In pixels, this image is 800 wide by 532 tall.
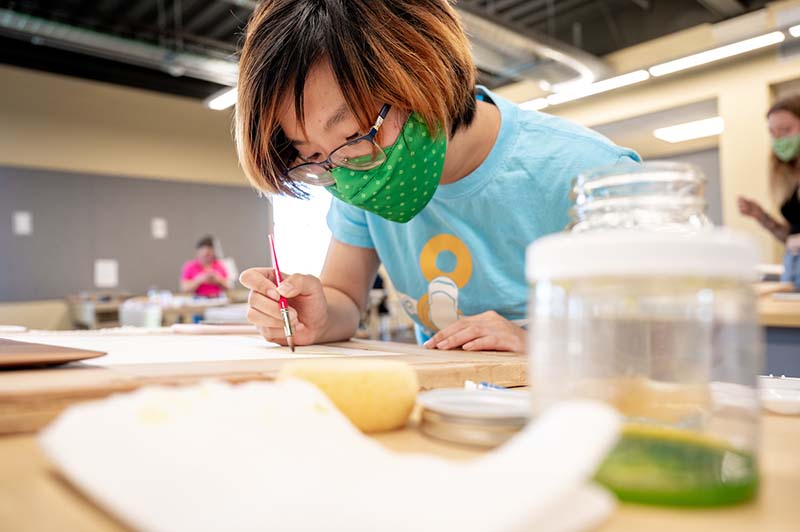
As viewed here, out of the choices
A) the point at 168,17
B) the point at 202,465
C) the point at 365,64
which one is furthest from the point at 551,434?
the point at 168,17

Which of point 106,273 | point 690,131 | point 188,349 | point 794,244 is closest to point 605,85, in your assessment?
point 690,131

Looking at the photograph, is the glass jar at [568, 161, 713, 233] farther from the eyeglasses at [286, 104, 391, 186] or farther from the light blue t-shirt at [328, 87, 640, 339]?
the light blue t-shirt at [328, 87, 640, 339]

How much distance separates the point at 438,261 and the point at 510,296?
20 centimetres

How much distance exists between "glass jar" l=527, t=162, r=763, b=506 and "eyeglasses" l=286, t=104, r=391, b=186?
0.65 metres

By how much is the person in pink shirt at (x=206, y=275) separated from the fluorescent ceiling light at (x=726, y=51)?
5.09m

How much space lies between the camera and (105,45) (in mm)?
5332

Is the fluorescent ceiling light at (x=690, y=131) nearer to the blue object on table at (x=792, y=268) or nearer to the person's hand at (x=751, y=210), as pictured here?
the person's hand at (x=751, y=210)

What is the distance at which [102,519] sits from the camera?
334mm

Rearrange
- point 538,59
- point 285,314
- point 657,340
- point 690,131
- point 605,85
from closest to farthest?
point 657,340, point 285,314, point 605,85, point 538,59, point 690,131

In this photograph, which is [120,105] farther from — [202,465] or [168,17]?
[202,465]

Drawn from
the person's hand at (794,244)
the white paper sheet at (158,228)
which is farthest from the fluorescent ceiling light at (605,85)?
the white paper sheet at (158,228)


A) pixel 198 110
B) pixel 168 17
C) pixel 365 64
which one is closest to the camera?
pixel 365 64

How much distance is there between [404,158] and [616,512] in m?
0.88

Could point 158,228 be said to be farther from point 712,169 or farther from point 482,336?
point 482,336
